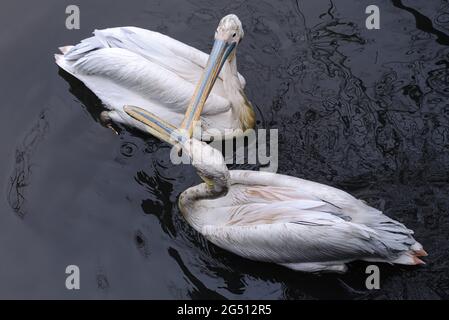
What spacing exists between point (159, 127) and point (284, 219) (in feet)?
3.07

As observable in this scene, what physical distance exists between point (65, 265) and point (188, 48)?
1.75 metres

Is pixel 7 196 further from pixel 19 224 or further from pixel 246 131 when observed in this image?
pixel 246 131

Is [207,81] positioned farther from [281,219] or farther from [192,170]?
[281,219]

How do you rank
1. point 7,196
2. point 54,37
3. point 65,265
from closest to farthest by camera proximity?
point 65,265 < point 7,196 < point 54,37

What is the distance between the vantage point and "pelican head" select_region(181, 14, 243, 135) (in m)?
4.84

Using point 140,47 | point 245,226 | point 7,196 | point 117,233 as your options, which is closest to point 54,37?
point 140,47

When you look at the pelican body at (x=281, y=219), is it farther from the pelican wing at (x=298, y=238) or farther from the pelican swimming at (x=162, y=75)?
the pelican swimming at (x=162, y=75)

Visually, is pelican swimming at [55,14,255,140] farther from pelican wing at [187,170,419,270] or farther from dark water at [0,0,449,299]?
pelican wing at [187,170,419,270]

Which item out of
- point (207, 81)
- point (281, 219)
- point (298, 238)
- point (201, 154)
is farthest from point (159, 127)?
point (298, 238)

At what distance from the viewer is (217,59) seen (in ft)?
16.3

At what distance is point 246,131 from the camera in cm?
531

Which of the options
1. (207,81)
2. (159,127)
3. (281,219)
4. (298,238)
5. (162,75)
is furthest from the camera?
(162,75)

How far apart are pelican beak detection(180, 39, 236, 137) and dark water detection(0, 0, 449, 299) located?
54 cm

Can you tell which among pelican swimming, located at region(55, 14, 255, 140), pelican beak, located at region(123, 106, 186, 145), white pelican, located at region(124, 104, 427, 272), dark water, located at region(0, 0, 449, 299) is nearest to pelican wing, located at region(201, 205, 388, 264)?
white pelican, located at region(124, 104, 427, 272)
